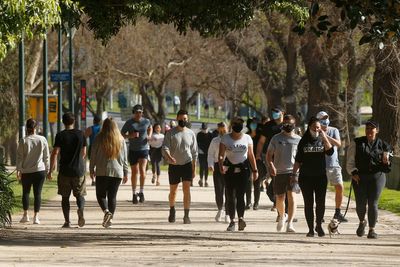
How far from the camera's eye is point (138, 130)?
75.0ft

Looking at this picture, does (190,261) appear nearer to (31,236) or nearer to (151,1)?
(31,236)

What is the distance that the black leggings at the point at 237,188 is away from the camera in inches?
682

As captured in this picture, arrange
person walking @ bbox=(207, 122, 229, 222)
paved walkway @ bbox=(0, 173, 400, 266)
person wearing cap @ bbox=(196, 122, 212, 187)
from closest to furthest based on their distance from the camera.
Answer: paved walkway @ bbox=(0, 173, 400, 266), person walking @ bbox=(207, 122, 229, 222), person wearing cap @ bbox=(196, 122, 212, 187)

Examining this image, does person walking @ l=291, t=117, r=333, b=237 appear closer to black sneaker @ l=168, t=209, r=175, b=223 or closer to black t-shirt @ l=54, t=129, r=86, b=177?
black sneaker @ l=168, t=209, r=175, b=223

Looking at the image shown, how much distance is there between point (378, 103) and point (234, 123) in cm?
1054

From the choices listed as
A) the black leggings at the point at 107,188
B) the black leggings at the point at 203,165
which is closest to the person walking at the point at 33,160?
the black leggings at the point at 107,188

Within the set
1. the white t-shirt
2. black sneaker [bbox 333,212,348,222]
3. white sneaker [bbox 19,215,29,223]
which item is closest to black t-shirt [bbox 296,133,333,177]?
the white t-shirt

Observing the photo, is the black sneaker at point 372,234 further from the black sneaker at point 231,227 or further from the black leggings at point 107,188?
the black leggings at point 107,188

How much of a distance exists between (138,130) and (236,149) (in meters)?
5.75

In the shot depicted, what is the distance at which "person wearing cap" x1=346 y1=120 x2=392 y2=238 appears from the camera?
16.1 metres

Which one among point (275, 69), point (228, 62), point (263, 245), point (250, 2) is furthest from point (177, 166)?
point (228, 62)

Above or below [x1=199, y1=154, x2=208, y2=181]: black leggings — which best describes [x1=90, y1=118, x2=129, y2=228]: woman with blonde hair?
above

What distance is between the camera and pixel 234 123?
17469 millimetres

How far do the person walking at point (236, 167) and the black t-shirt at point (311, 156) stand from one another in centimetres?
119
